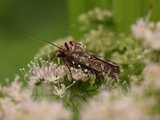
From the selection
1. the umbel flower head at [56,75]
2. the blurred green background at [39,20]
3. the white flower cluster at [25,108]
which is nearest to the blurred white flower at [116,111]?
the white flower cluster at [25,108]

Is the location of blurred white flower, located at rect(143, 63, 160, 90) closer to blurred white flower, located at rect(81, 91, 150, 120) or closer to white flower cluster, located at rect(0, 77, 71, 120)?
blurred white flower, located at rect(81, 91, 150, 120)

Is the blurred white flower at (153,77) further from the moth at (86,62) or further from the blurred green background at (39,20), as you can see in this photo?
the blurred green background at (39,20)

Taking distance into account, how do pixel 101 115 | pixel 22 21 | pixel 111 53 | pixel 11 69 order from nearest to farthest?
pixel 101 115 < pixel 111 53 < pixel 11 69 < pixel 22 21

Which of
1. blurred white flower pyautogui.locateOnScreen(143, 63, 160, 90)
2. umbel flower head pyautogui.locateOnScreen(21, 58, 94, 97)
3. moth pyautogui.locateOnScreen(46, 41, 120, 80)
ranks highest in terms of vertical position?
moth pyautogui.locateOnScreen(46, 41, 120, 80)

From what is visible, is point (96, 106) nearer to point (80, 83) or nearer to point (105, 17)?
point (80, 83)

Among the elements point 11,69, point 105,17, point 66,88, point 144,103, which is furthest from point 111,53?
point 11,69

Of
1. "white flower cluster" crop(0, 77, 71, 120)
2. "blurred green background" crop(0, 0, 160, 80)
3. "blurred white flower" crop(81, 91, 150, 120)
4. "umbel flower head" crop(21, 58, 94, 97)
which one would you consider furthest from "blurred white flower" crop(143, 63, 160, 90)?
"blurred green background" crop(0, 0, 160, 80)

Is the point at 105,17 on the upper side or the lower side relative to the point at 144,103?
upper
